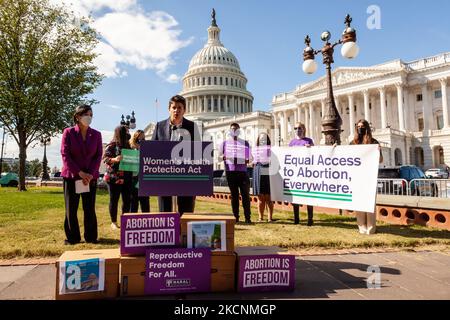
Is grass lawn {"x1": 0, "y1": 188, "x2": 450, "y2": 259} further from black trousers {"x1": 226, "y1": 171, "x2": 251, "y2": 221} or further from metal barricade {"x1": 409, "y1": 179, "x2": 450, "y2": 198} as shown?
metal barricade {"x1": 409, "y1": 179, "x2": 450, "y2": 198}

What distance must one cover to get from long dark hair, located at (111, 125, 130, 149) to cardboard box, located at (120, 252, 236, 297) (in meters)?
4.44

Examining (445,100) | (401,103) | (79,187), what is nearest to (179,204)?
(79,187)

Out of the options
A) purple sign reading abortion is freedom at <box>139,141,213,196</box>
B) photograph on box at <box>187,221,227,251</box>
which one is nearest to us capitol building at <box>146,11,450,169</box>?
purple sign reading abortion is freedom at <box>139,141,213,196</box>

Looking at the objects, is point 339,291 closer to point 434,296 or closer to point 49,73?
point 434,296

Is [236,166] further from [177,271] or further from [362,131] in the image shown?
[177,271]

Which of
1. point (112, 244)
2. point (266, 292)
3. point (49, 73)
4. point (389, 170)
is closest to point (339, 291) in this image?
point (266, 292)

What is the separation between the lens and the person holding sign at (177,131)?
4.88 m

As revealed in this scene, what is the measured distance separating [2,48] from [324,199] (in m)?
26.7

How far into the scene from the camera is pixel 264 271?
11.5ft

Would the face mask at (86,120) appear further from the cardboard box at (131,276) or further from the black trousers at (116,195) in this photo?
the cardboard box at (131,276)

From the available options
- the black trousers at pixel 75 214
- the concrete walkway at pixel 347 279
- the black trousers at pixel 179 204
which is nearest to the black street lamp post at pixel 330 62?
the concrete walkway at pixel 347 279

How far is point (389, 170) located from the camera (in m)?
16.9

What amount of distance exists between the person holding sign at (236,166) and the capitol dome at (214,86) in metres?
94.2

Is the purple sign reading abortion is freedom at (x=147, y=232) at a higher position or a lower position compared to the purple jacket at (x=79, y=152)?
lower
